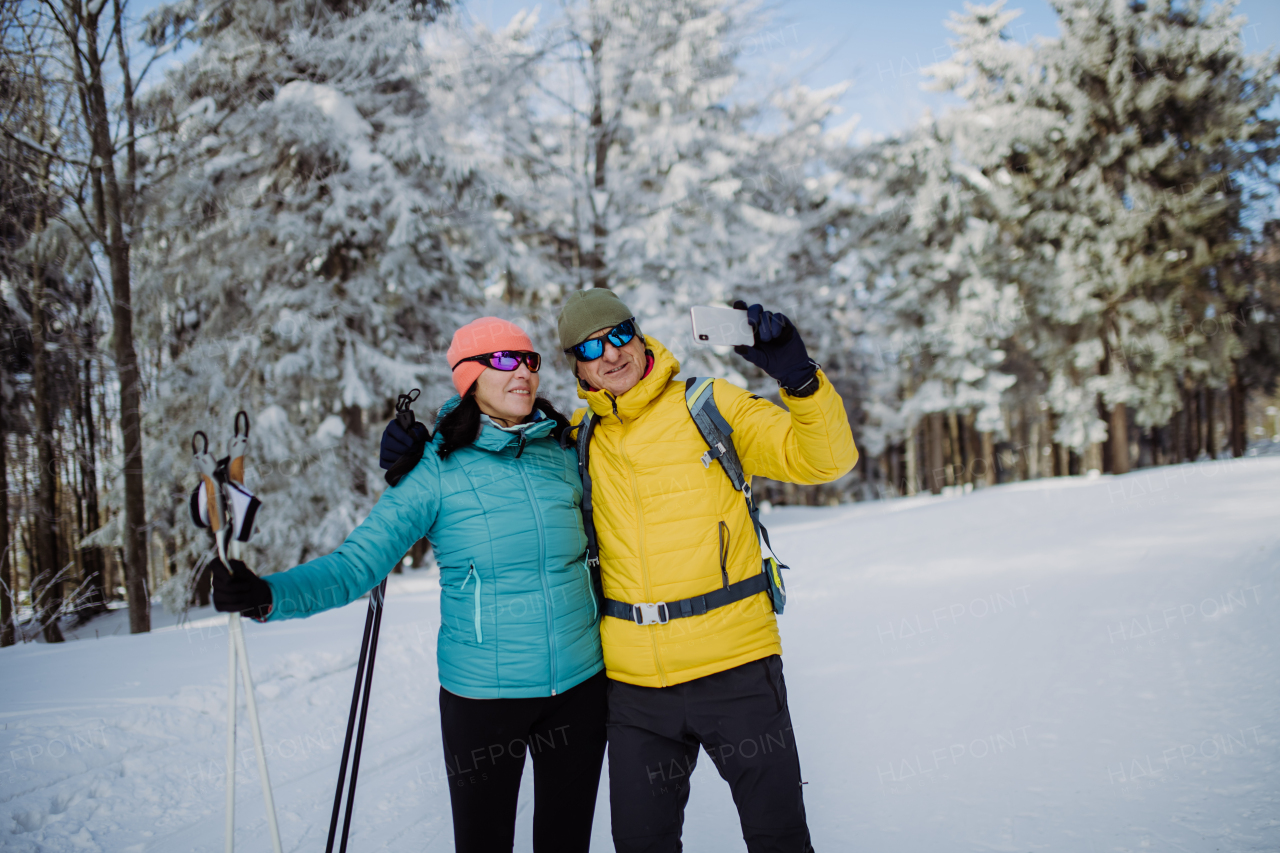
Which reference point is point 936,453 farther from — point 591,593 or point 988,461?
point 591,593

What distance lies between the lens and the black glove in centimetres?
174

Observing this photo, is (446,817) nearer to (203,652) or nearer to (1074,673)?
(203,652)

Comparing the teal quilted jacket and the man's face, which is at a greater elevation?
the man's face

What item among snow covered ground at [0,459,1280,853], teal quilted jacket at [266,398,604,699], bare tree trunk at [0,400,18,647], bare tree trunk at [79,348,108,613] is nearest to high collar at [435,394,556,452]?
teal quilted jacket at [266,398,604,699]

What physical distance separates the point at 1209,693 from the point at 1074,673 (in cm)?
74

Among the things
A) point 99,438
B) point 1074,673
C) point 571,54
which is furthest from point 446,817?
point 99,438

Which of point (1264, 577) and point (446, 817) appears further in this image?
point (1264, 577)

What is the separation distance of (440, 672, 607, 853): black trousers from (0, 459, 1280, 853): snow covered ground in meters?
1.17

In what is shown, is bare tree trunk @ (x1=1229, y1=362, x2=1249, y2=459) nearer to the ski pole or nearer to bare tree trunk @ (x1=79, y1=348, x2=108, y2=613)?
the ski pole

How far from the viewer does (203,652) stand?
19.0 ft

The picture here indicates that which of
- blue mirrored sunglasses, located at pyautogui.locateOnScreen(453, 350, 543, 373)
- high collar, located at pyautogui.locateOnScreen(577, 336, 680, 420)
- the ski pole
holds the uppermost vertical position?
blue mirrored sunglasses, located at pyautogui.locateOnScreen(453, 350, 543, 373)

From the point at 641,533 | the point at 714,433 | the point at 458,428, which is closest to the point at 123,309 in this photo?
the point at 458,428

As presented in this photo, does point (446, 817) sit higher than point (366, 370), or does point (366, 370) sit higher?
point (366, 370)

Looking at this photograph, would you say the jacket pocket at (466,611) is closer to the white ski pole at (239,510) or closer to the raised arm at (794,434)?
the white ski pole at (239,510)
